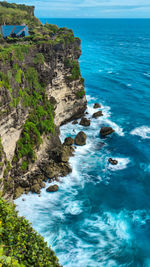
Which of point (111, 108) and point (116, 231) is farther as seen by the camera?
point (111, 108)

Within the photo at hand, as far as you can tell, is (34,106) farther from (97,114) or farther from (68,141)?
(97,114)

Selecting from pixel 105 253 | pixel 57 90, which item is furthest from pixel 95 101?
pixel 105 253

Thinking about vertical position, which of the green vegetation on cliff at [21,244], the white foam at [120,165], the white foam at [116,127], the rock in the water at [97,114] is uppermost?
the rock in the water at [97,114]

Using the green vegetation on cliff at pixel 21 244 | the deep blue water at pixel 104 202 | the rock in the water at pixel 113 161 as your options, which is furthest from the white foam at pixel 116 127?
the green vegetation on cliff at pixel 21 244

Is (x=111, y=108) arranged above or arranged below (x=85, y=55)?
below

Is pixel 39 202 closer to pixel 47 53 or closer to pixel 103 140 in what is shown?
pixel 103 140

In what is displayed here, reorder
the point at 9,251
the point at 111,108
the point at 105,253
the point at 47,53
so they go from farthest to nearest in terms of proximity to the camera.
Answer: the point at 111,108
the point at 47,53
the point at 105,253
the point at 9,251

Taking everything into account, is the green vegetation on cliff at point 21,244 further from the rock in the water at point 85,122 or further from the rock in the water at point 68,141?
the rock in the water at point 85,122
